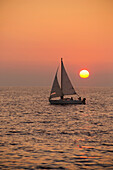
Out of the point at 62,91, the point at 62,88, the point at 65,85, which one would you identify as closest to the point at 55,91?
the point at 62,91

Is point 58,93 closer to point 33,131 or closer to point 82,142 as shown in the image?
point 33,131

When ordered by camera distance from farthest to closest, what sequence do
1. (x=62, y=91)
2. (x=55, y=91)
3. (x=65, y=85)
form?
(x=65, y=85), (x=62, y=91), (x=55, y=91)

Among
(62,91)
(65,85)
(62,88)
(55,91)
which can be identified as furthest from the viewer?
(65,85)

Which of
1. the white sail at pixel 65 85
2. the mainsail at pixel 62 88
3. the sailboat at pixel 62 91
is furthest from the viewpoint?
the white sail at pixel 65 85

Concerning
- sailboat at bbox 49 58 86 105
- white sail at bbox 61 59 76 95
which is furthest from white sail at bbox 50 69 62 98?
white sail at bbox 61 59 76 95

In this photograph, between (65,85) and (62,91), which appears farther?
(65,85)

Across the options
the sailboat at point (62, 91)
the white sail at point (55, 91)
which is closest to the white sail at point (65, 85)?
the sailboat at point (62, 91)

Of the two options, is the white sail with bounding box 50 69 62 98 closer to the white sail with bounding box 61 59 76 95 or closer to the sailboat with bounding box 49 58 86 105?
the sailboat with bounding box 49 58 86 105

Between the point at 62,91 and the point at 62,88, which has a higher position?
the point at 62,88

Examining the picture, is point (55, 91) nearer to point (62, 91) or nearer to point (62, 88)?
point (62, 91)

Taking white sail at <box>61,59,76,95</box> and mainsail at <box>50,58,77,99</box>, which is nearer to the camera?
mainsail at <box>50,58,77,99</box>

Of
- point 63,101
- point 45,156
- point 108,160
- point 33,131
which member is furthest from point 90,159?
point 63,101

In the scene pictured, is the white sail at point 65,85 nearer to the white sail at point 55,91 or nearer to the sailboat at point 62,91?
the sailboat at point 62,91

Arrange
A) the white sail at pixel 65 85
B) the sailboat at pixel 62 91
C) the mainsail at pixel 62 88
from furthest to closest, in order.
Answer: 1. the white sail at pixel 65 85
2. the mainsail at pixel 62 88
3. the sailboat at pixel 62 91
